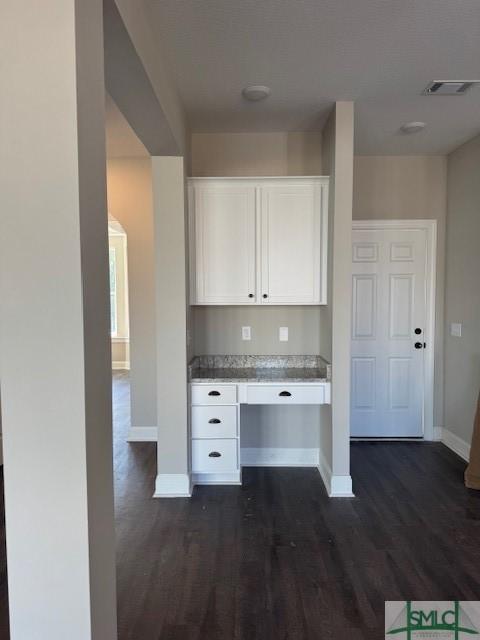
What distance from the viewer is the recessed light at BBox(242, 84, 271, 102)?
2556mm

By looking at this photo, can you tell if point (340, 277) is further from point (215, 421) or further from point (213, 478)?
point (213, 478)

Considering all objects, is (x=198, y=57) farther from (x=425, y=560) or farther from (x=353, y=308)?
(x=425, y=560)

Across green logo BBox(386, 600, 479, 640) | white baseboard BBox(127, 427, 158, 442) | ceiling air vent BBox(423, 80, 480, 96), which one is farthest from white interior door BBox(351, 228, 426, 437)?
green logo BBox(386, 600, 479, 640)

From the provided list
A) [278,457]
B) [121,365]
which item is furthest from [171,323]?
[121,365]

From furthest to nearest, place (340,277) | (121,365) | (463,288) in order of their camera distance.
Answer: (121,365) → (463,288) → (340,277)

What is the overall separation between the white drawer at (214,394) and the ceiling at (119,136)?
205cm

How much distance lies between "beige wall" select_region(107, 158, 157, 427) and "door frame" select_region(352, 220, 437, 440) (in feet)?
7.02

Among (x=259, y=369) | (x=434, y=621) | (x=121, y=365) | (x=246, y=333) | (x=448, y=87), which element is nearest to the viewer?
(x=434, y=621)

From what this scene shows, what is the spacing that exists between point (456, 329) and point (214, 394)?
2.43m

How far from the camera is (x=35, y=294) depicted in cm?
99

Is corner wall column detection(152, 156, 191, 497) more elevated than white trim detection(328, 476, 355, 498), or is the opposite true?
corner wall column detection(152, 156, 191, 497)

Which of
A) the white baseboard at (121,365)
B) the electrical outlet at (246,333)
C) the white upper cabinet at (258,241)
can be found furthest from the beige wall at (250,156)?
the white baseboard at (121,365)

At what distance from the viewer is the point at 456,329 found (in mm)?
3703

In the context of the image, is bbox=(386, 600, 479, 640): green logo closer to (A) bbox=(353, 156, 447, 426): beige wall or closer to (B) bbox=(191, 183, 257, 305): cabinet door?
(B) bbox=(191, 183, 257, 305): cabinet door
